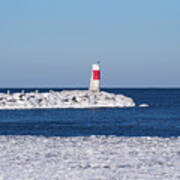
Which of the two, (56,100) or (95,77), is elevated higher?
(95,77)

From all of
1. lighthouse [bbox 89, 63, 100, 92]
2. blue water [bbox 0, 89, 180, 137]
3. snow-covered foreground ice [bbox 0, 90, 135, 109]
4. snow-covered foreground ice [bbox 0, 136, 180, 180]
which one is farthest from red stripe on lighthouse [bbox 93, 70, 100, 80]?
snow-covered foreground ice [bbox 0, 136, 180, 180]

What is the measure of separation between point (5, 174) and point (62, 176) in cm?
117

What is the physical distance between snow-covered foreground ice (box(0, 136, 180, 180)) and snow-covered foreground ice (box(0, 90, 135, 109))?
33.4 metres

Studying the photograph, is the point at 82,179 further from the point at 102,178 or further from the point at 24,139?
the point at 24,139

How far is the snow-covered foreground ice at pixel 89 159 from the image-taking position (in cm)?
1105

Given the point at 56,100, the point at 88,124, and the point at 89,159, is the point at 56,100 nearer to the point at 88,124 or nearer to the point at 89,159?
the point at 88,124

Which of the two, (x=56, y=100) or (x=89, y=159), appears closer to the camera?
(x=89, y=159)

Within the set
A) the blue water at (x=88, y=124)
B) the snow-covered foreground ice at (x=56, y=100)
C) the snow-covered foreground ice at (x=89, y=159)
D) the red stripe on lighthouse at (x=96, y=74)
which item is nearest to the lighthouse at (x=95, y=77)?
the red stripe on lighthouse at (x=96, y=74)

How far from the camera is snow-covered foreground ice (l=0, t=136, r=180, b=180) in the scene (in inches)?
435

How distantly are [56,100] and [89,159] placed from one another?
3960cm

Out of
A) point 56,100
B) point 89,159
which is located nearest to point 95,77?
point 56,100

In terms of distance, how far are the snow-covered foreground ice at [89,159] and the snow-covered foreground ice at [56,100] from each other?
33446 millimetres

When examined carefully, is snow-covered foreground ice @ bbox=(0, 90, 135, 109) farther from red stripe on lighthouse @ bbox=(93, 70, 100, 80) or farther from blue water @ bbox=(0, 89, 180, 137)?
red stripe on lighthouse @ bbox=(93, 70, 100, 80)

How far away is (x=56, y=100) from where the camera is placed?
52.5 metres
